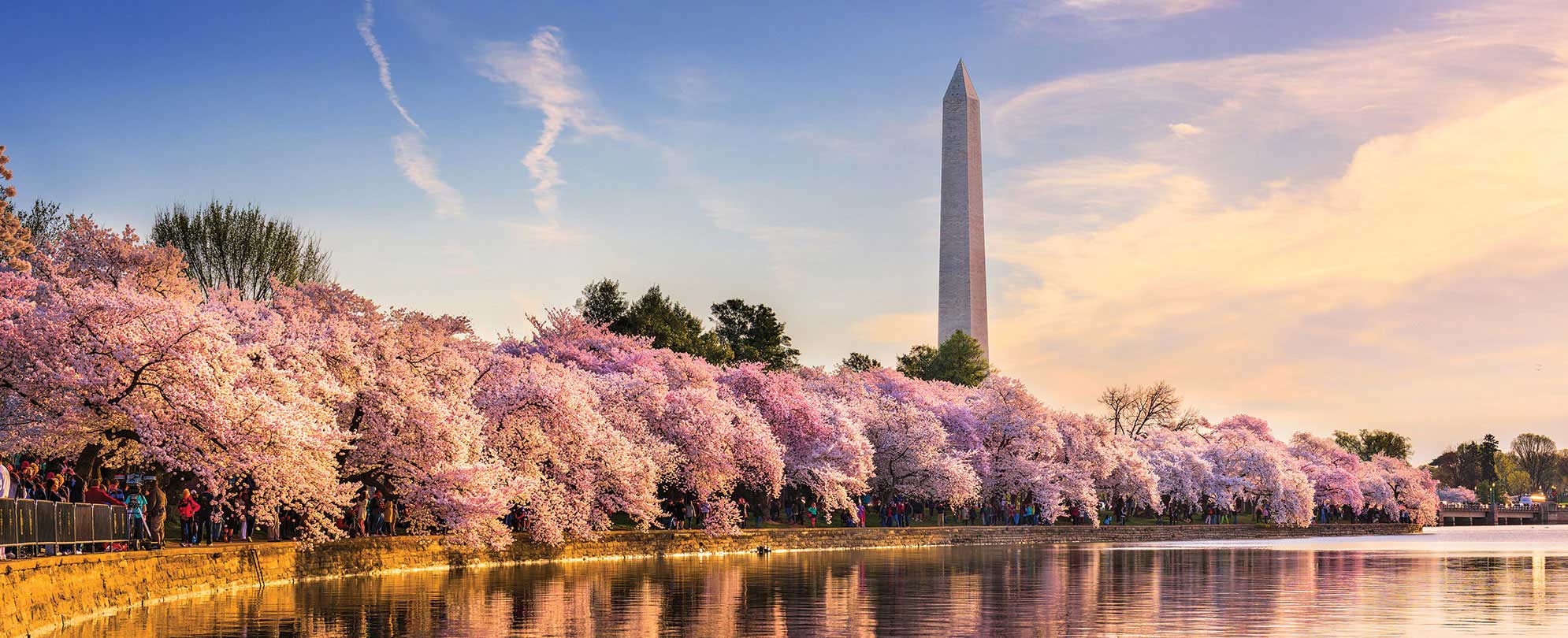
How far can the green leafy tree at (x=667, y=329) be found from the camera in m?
106

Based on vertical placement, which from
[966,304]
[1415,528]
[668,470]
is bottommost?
[1415,528]

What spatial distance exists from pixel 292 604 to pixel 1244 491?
9866 cm

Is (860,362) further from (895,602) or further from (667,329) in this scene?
(895,602)

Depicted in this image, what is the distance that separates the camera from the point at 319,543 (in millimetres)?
42375

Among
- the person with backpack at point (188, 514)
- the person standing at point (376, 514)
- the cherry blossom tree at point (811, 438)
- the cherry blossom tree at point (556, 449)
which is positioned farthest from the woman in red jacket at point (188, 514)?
the cherry blossom tree at point (811, 438)

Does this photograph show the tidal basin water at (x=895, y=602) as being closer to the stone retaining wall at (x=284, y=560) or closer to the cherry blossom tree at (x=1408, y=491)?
the stone retaining wall at (x=284, y=560)

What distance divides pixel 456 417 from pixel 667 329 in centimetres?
5974

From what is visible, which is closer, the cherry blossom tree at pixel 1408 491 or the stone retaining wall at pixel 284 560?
the stone retaining wall at pixel 284 560

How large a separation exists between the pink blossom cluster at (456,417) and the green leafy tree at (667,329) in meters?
8.90

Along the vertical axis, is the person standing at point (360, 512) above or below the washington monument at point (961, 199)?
below

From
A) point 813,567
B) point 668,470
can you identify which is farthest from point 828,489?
point 813,567

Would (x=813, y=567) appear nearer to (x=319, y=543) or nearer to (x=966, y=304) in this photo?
(x=319, y=543)

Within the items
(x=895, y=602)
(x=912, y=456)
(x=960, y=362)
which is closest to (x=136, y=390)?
(x=895, y=602)

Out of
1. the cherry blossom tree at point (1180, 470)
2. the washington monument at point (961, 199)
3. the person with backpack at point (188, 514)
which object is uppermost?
the washington monument at point (961, 199)
